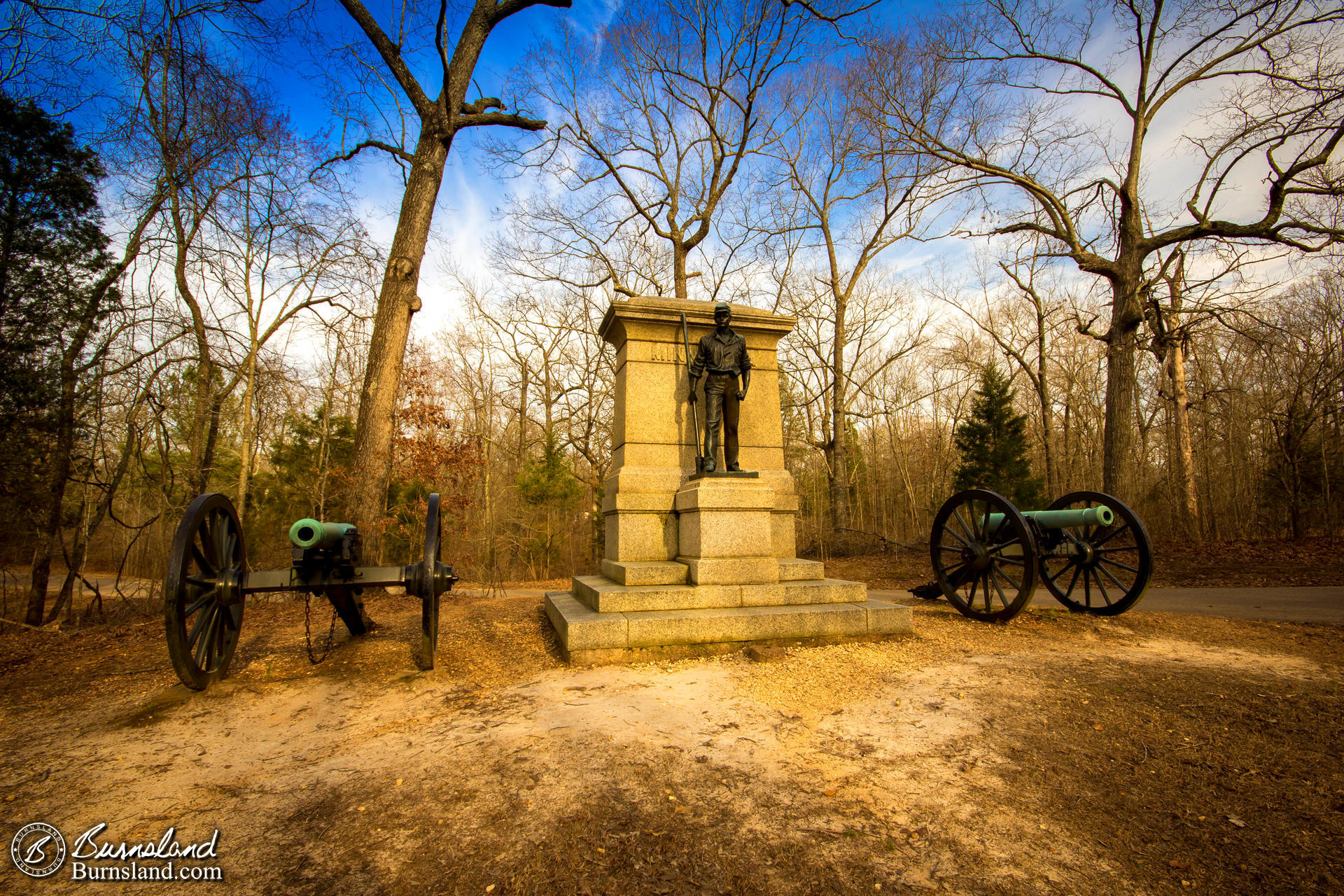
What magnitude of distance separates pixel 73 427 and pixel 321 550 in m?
6.68

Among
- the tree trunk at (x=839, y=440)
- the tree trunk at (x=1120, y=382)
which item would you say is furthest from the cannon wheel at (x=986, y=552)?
the tree trunk at (x=839, y=440)

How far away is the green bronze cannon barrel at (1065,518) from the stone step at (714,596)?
1.53m

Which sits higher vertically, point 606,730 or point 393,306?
point 393,306

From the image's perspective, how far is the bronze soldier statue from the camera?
6527 mm

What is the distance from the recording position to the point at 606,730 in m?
3.26

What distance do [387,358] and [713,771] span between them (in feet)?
25.1

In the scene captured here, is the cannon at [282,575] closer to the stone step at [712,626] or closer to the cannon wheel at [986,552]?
the stone step at [712,626]

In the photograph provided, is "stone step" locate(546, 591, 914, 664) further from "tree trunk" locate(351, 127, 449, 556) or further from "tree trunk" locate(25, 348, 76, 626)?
"tree trunk" locate(25, 348, 76, 626)

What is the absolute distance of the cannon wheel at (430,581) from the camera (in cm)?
389

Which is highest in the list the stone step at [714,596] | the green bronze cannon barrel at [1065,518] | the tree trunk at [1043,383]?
the tree trunk at [1043,383]

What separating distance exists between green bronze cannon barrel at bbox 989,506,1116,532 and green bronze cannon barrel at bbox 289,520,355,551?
5.82 m

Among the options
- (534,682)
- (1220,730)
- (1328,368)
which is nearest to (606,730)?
(534,682)

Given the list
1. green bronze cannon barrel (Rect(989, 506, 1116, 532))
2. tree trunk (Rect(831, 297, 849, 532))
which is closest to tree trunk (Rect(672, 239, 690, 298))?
tree trunk (Rect(831, 297, 849, 532))

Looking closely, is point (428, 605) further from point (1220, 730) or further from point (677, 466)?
point (1220, 730)
